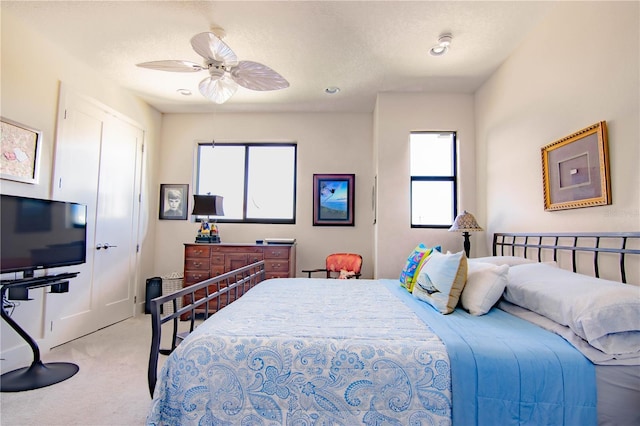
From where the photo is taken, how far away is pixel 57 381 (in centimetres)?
220

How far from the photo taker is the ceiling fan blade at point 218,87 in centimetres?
261

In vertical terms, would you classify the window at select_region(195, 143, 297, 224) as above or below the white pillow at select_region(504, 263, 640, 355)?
above

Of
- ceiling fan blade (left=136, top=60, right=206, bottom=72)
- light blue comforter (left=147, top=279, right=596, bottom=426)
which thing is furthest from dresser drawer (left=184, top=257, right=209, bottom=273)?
light blue comforter (left=147, top=279, right=596, bottom=426)

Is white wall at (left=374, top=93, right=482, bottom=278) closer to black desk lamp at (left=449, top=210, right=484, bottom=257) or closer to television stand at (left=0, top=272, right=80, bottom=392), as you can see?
black desk lamp at (left=449, top=210, right=484, bottom=257)

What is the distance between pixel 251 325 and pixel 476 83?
3.62m

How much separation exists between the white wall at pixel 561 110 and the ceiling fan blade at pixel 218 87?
2.63m

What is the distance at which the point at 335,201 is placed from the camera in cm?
430

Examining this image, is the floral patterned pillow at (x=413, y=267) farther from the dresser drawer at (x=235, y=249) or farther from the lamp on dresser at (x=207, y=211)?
the lamp on dresser at (x=207, y=211)

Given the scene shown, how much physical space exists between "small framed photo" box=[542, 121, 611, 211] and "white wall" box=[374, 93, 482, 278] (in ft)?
4.34

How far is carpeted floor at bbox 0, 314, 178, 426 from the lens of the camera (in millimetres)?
1798

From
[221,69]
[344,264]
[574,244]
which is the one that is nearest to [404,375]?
[574,244]

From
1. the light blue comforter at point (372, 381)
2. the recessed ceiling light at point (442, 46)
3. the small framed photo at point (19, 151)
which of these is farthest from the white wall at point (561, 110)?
the small framed photo at point (19, 151)

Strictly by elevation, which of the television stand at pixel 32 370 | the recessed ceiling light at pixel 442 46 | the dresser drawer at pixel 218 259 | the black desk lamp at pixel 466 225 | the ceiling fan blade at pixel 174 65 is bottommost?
the television stand at pixel 32 370

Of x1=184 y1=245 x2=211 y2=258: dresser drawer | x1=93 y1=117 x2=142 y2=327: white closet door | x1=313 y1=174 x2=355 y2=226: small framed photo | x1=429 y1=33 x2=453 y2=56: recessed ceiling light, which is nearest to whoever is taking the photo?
x1=429 y1=33 x2=453 y2=56: recessed ceiling light
